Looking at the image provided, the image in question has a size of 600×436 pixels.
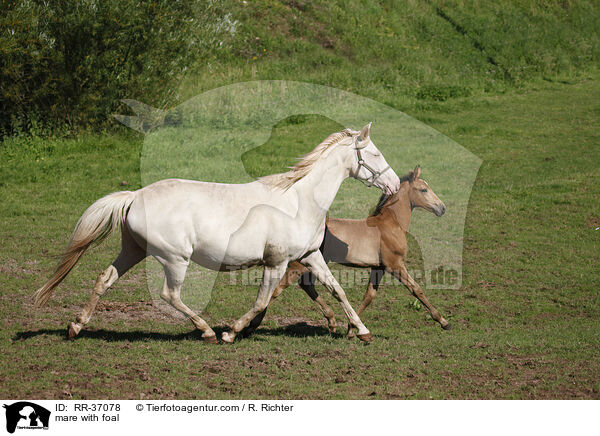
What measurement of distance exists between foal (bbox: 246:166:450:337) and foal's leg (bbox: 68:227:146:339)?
1775 mm

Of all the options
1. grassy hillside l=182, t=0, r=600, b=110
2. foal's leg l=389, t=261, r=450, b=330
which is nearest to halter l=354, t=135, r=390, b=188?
foal's leg l=389, t=261, r=450, b=330

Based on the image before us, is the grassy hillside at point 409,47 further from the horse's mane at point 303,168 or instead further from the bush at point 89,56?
the horse's mane at point 303,168

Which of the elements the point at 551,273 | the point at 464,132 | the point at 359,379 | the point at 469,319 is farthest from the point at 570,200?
the point at 359,379

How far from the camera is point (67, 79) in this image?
52.1 feet

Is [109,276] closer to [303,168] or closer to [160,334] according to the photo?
[160,334]

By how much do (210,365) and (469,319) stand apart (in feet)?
11.8

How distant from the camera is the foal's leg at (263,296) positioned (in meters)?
7.10

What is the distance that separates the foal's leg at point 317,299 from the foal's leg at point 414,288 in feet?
2.93

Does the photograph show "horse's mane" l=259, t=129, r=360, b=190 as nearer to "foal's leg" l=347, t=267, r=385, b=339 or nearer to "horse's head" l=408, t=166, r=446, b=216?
"horse's head" l=408, t=166, r=446, b=216

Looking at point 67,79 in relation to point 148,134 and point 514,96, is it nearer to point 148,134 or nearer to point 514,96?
point 148,134

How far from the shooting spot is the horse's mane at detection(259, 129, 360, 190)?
7.23m
